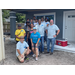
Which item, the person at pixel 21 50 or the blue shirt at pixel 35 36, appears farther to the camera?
the blue shirt at pixel 35 36

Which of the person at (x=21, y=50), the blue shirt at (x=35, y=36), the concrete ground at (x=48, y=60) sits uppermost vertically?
the blue shirt at (x=35, y=36)

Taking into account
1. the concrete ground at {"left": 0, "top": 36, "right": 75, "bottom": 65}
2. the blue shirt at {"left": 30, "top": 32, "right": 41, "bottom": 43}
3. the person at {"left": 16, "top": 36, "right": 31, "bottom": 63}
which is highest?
the blue shirt at {"left": 30, "top": 32, "right": 41, "bottom": 43}

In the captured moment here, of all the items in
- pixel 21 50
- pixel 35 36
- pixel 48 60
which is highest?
pixel 35 36

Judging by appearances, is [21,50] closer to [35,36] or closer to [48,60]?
[35,36]

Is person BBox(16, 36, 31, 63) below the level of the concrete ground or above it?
above

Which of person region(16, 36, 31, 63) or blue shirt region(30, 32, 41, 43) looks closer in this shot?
person region(16, 36, 31, 63)

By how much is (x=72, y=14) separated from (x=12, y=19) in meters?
4.78

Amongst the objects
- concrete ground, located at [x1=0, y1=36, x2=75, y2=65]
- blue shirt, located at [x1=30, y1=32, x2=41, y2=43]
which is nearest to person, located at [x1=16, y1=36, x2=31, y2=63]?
concrete ground, located at [x1=0, y1=36, x2=75, y2=65]

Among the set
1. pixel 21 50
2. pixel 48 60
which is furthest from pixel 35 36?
pixel 48 60

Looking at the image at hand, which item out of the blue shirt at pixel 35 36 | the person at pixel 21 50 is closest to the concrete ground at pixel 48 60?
the person at pixel 21 50

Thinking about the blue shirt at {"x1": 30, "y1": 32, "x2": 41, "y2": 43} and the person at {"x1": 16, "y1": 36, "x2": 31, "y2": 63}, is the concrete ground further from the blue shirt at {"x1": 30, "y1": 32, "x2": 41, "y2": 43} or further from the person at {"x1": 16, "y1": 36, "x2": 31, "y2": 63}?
the blue shirt at {"x1": 30, "y1": 32, "x2": 41, "y2": 43}

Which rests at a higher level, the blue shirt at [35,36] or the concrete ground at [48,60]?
the blue shirt at [35,36]

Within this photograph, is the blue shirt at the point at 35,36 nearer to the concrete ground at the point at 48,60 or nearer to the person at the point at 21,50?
the person at the point at 21,50

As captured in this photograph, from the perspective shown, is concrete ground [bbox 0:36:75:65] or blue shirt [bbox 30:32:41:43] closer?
concrete ground [bbox 0:36:75:65]
